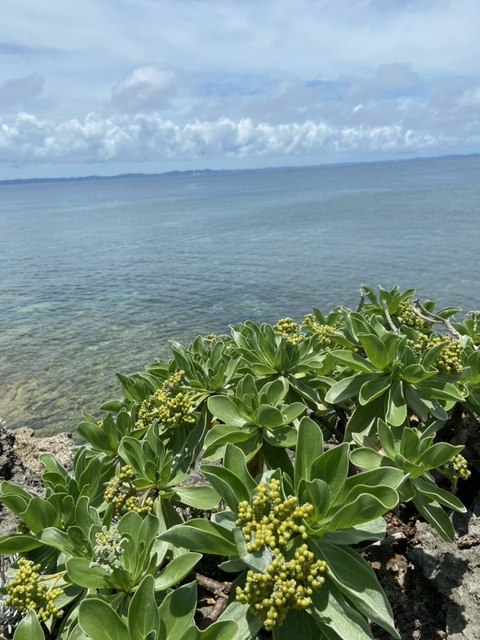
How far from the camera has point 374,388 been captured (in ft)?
11.6

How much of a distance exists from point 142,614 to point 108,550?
13.5 inches

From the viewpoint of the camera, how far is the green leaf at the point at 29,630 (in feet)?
7.74

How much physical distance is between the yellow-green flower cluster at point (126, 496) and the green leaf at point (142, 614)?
68 centimetres

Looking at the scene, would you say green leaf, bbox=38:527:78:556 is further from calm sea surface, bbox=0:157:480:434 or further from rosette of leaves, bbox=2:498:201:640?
calm sea surface, bbox=0:157:480:434

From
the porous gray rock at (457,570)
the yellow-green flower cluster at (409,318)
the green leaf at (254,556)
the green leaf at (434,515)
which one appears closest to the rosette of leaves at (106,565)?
the green leaf at (254,556)

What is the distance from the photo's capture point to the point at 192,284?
30.4 m

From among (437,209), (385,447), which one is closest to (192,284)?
(385,447)

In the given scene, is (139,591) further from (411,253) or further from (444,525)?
(411,253)

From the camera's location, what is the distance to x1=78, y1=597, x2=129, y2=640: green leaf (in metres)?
2.19

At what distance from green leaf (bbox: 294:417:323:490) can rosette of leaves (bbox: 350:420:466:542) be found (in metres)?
0.38

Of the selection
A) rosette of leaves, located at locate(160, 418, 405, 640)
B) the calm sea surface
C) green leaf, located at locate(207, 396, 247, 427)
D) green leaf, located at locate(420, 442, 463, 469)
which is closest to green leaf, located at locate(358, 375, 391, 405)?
green leaf, located at locate(420, 442, 463, 469)

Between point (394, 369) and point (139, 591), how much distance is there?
2.18 metres

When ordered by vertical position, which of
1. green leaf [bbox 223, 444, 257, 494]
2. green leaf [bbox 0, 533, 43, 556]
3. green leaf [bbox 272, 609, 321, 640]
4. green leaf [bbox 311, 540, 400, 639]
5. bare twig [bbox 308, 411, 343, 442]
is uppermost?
green leaf [bbox 223, 444, 257, 494]

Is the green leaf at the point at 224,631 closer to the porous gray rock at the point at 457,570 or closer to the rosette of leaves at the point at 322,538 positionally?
the rosette of leaves at the point at 322,538
